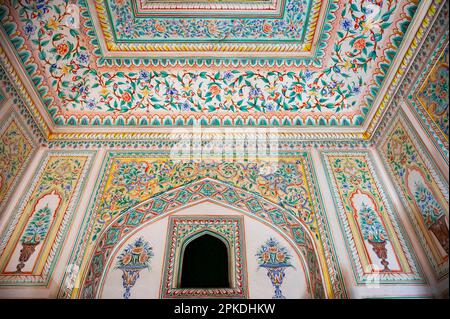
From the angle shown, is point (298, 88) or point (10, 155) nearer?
point (10, 155)

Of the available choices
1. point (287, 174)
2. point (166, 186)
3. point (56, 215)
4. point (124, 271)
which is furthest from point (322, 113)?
point (56, 215)

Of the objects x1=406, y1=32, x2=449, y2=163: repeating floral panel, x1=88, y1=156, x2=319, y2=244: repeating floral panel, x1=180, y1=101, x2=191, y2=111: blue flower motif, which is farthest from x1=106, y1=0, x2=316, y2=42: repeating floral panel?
x1=88, y1=156, x2=319, y2=244: repeating floral panel

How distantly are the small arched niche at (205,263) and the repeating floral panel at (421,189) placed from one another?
153 centimetres

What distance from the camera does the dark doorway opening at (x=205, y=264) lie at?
2.53m

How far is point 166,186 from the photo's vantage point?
272cm

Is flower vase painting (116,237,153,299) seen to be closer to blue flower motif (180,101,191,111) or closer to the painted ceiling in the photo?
the painted ceiling

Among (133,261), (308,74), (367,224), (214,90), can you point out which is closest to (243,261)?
(133,261)

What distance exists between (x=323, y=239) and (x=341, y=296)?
432 mm

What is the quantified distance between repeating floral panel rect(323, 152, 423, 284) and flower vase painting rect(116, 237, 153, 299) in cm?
167

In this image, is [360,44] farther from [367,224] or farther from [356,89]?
[367,224]

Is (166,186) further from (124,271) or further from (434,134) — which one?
(434,134)

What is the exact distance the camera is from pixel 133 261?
2594 mm

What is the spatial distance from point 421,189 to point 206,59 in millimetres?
2090

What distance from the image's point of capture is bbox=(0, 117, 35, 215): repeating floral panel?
92.2 inches
